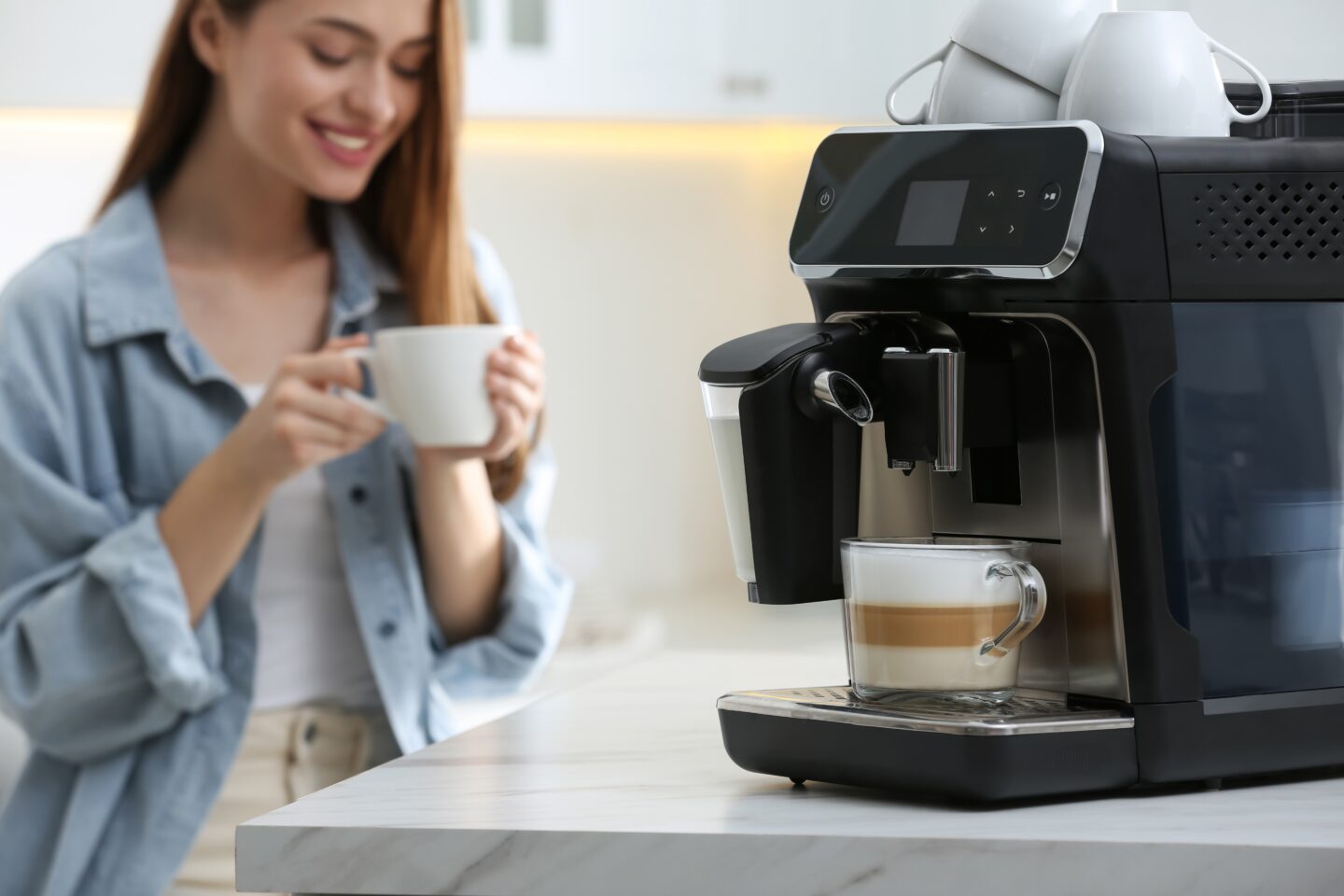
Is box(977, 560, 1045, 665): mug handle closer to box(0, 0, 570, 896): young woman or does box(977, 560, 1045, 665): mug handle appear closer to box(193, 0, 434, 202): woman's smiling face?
box(0, 0, 570, 896): young woman

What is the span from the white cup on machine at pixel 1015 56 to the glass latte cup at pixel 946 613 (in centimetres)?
22

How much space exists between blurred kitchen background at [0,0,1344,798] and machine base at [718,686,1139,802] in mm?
1620

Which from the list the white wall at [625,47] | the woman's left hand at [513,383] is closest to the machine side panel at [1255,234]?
the woman's left hand at [513,383]

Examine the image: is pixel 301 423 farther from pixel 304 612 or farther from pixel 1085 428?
pixel 1085 428

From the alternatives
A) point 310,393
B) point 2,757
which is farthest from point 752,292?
point 310,393

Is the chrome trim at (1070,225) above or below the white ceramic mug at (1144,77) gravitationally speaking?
below

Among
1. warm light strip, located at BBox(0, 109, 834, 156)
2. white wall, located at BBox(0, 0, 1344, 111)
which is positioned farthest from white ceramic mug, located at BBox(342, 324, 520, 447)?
warm light strip, located at BBox(0, 109, 834, 156)

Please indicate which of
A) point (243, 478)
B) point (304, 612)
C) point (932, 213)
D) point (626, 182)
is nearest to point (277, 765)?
point (304, 612)

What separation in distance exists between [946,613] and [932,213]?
0.19 m

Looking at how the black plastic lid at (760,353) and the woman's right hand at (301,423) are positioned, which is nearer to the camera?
the black plastic lid at (760,353)

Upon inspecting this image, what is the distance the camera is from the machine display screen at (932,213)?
703mm

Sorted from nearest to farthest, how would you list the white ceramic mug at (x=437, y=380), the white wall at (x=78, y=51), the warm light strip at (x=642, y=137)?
the white ceramic mug at (x=437, y=380) < the white wall at (x=78, y=51) < the warm light strip at (x=642, y=137)

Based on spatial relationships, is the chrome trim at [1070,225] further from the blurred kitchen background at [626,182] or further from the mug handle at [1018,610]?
the blurred kitchen background at [626,182]

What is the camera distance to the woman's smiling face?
4.23ft
